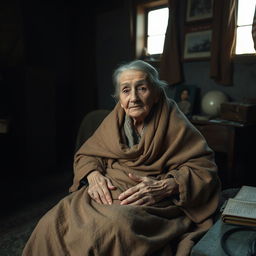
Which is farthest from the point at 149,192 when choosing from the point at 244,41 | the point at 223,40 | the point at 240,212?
the point at 244,41

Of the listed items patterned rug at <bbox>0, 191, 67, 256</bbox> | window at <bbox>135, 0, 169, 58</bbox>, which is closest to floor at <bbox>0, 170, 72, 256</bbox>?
patterned rug at <bbox>0, 191, 67, 256</bbox>

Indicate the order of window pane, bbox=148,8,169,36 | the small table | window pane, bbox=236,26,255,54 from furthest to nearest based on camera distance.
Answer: window pane, bbox=148,8,169,36 < window pane, bbox=236,26,255,54 < the small table

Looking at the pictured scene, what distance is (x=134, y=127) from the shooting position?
1476mm

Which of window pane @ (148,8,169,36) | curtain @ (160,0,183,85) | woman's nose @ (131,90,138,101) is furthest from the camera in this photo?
window pane @ (148,8,169,36)

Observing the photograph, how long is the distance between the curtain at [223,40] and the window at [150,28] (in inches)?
31.2

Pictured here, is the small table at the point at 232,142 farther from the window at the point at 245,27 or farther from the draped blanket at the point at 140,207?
the draped blanket at the point at 140,207

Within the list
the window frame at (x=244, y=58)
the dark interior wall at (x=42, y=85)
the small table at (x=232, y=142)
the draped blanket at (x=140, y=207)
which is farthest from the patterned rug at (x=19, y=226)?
the window frame at (x=244, y=58)

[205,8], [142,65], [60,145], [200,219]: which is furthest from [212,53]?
[60,145]

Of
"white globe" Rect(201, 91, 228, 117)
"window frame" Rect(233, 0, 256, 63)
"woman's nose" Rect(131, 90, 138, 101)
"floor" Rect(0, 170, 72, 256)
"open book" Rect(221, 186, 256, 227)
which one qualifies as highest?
"window frame" Rect(233, 0, 256, 63)

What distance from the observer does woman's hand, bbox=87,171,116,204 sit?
1.24 meters

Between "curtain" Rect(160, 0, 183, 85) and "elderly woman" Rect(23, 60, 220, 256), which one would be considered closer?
"elderly woman" Rect(23, 60, 220, 256)

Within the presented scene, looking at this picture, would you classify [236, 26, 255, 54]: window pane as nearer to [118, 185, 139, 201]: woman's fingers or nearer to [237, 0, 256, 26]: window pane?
[237, 0, 256, 26]: window pane

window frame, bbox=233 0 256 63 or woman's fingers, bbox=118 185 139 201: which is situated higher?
window frame, bbox=233 0 256 63

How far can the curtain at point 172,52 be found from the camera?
116 inches
